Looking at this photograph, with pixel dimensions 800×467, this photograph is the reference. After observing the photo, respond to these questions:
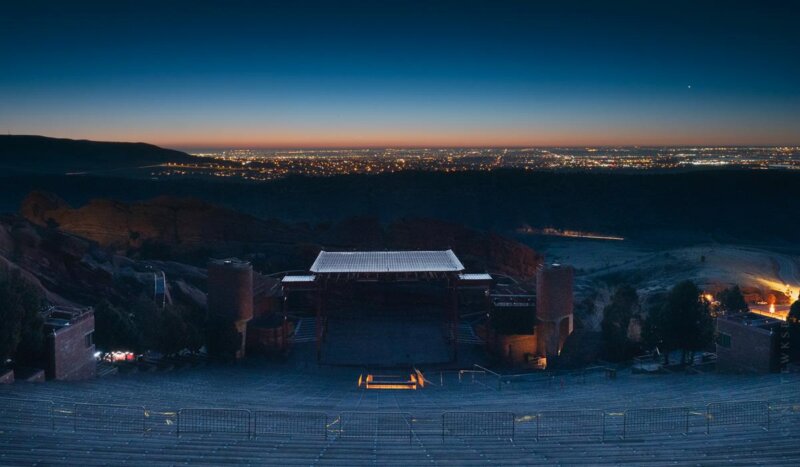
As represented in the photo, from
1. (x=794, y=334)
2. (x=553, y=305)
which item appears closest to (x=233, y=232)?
(x=553, y=305)

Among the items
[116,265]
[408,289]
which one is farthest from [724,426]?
[116,265]

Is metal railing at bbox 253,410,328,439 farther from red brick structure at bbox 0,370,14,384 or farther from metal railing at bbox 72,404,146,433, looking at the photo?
red brick structure at bbox 0,370,14,384

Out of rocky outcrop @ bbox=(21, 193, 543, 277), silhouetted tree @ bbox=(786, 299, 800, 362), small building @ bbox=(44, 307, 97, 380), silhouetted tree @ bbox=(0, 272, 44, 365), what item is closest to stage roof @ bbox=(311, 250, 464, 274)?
small building @ bbox=(44, 307, 97, 380)

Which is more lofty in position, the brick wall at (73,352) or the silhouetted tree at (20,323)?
the silhouetted tree at (20,323)

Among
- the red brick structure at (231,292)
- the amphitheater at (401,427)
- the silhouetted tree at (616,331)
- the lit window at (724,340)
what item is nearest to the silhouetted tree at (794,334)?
the lit window at (724,340)

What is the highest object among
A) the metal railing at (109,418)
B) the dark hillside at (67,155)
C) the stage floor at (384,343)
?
the dark hillside at (67,155)

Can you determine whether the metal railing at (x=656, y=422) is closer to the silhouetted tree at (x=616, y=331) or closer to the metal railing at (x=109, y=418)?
the metal railing at (x=109, y=418)

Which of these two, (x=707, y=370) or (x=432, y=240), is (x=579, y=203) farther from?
(x=707, y=370)
